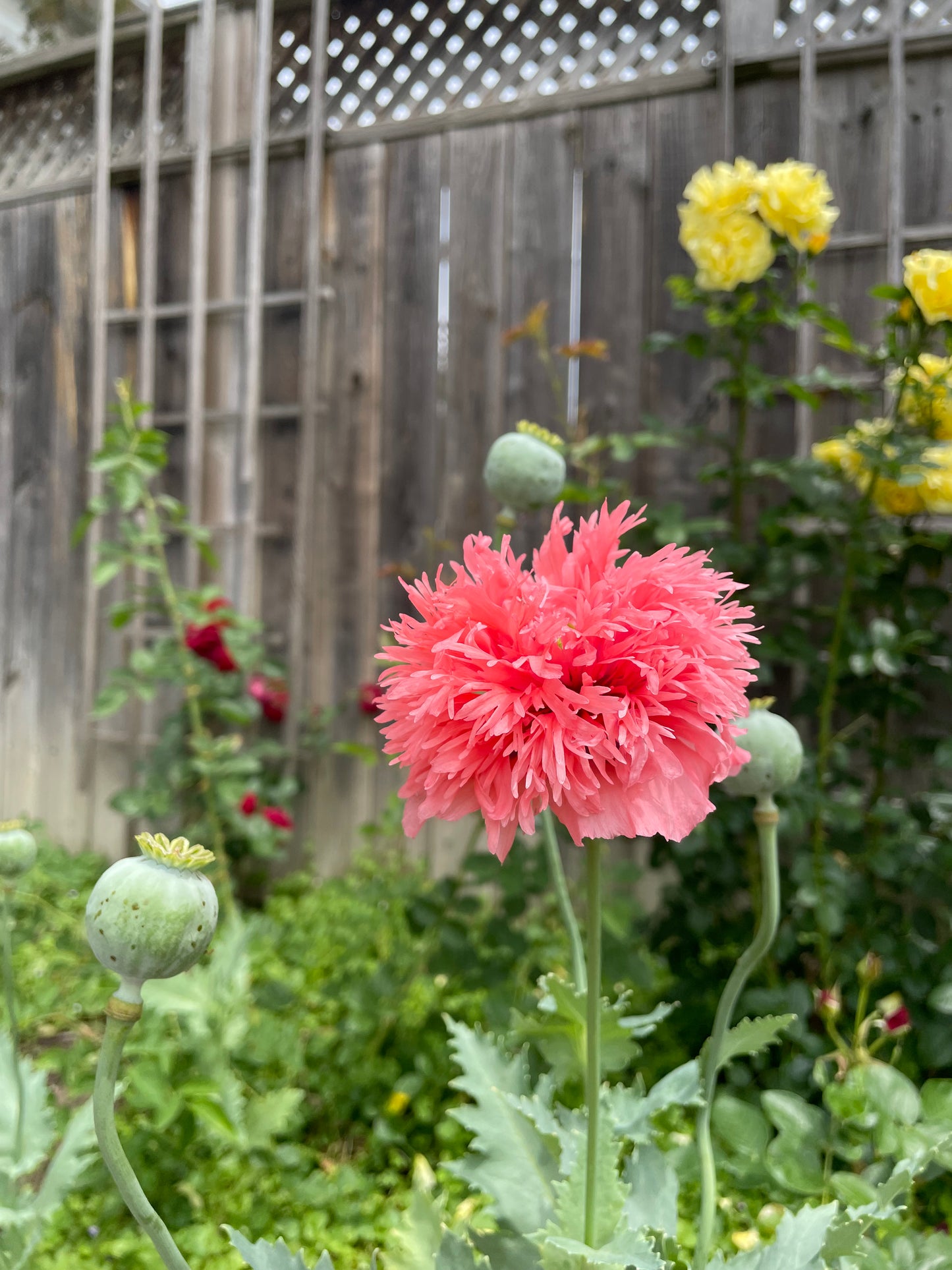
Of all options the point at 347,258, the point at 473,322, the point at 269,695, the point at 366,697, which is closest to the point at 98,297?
the point at 347,258

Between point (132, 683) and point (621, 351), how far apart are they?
148 cm

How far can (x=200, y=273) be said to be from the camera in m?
2.60

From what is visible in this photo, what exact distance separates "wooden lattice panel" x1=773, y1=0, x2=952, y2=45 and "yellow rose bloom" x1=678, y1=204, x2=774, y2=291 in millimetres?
741

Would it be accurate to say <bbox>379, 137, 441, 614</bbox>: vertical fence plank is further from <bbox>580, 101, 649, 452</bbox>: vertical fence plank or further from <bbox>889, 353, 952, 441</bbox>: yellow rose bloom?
<bbox>889, 353, 952, 441</bbox>: yellow rose bloom

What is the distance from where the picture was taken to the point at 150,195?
8.71ft

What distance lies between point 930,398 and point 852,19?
1.17 m

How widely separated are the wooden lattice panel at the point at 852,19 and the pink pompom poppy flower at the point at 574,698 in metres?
1.99

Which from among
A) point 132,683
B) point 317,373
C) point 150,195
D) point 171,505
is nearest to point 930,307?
point 171,505

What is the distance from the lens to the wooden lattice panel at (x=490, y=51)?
209cm

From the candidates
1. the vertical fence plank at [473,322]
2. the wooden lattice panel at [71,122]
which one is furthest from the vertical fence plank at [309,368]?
the wooden lattice panel at [71,122]

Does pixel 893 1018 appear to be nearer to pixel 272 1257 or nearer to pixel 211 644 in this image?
pixel 272 1257

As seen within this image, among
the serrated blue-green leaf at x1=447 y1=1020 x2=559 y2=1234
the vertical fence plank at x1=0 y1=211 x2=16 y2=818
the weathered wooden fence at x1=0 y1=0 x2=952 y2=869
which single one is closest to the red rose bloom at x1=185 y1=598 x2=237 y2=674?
the weathered wooden fence at x1=0 y1=0 x2=952 y2=869

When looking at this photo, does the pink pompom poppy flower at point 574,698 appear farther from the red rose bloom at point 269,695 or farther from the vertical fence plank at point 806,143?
the red rose bloom at point 269,695

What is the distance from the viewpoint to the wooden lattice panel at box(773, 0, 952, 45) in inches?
71.5
